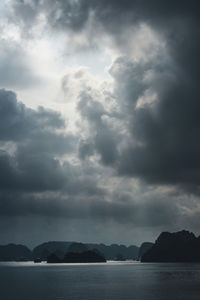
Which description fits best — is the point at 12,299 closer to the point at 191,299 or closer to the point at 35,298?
the point at 35,298

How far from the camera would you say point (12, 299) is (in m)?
123

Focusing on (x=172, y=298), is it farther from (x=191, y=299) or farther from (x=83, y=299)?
(x=83, y=299)

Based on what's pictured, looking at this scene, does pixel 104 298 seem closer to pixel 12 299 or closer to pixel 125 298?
pixel 125 298

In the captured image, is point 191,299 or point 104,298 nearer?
point 191,299

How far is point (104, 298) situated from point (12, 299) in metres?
32.5

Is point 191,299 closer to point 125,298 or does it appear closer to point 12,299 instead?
point 125,298

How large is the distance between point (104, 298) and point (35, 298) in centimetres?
2470

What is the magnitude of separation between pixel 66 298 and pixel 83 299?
6.33 metres

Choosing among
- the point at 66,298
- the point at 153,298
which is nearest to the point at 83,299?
the point at 66,298

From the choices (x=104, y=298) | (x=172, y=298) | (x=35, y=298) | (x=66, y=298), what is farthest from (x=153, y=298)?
(x=35, y=298)

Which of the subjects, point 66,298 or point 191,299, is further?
point 66,298

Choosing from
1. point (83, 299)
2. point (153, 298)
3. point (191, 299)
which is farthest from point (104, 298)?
point (191, 299)

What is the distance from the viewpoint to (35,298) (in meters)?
125

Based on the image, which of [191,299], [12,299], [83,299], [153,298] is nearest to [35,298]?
[12,299]
